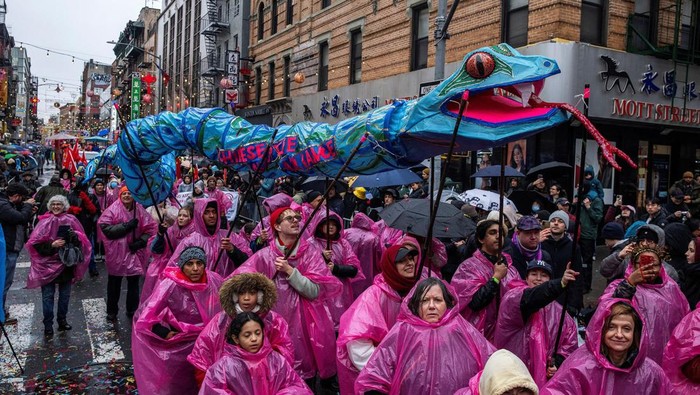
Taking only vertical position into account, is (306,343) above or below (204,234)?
below

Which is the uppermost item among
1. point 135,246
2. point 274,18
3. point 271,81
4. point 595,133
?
point 274,18

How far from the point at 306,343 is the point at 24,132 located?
10337cm

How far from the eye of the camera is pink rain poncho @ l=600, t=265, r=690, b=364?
4414mm

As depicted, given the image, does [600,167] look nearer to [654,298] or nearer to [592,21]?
[592,21]

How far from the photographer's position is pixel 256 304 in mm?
4125

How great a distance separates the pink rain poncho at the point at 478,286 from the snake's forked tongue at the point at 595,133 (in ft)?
3.99

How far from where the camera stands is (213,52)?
1373 inches

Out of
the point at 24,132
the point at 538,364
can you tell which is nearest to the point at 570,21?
the point at 538,364

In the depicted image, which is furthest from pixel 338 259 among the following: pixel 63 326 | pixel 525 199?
pixel 525 199

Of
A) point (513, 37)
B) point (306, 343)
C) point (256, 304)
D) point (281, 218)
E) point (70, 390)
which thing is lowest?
point (70, 390)

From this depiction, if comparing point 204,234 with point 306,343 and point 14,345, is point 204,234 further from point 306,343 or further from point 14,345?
point 14,345

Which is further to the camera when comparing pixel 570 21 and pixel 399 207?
pixel 570 21

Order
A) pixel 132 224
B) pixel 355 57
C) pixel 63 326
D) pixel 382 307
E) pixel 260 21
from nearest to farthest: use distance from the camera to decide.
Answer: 1. pixel 382 307
2. pixel 63 326
3. pixel 132 224
4. pixel 355 57
5. pixel 260 21

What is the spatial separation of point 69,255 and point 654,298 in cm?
627
